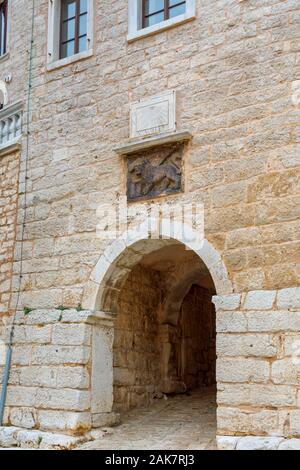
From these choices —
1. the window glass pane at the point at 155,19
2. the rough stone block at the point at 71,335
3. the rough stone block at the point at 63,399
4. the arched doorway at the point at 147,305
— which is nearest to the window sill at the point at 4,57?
the window glass pane at the point at 155,19

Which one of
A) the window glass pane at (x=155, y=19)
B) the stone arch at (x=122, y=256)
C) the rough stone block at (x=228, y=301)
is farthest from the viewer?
the window glass pane at (x=155, y=19)

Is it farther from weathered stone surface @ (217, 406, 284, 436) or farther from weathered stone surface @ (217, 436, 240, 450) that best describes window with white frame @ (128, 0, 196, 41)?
weathered stone surface @ (217, 436, 240, 450)

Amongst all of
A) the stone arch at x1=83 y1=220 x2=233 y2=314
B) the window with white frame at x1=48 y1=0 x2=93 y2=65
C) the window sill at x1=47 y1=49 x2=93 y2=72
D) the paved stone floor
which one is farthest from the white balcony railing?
the paved stone floor

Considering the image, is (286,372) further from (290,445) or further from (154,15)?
(154,15)

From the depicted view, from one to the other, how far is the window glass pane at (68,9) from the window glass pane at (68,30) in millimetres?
93

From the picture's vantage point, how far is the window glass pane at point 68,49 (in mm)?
7890

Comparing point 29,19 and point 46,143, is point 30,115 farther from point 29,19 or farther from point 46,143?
point 29,19

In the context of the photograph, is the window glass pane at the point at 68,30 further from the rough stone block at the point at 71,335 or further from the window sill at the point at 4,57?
the rough stone block at the point at 71,335

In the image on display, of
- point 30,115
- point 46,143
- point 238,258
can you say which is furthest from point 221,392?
point 30,115

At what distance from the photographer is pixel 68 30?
8031 millimetres

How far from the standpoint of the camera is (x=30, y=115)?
7941 mm

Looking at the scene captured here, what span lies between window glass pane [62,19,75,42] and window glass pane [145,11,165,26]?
1.17m

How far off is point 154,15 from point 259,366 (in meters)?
4.14

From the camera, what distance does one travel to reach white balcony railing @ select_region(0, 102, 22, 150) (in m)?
8.09
